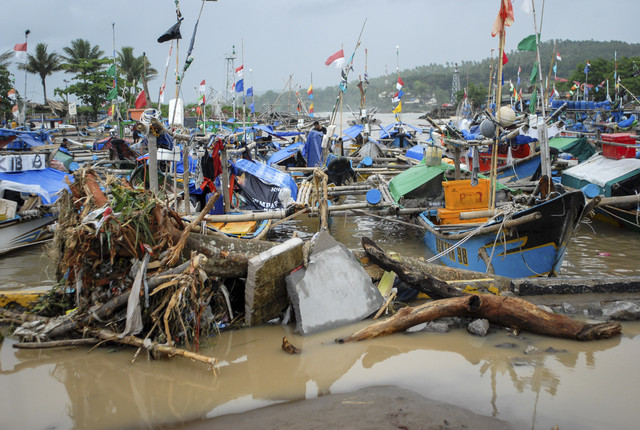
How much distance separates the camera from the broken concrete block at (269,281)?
5.27 meters

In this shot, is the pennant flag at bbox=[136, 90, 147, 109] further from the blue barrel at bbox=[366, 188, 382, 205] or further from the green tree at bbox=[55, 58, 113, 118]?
the green tree at bbox=[55, 58, 113, 118]

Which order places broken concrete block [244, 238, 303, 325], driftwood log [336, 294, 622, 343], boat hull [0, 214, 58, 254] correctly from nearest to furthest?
driftwood log [336, 294, 622, 343]
broken concrete block [244, 238, 303, 325]
boat hull [0, 214, 58, 254]

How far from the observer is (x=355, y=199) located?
18.8m

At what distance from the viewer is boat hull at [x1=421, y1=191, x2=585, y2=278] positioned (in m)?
6.93

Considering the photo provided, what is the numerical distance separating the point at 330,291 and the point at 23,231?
9.28m

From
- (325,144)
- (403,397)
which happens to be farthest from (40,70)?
(403,397)

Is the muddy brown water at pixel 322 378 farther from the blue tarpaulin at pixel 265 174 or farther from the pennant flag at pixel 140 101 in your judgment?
the pennant flag at pixel 140 101

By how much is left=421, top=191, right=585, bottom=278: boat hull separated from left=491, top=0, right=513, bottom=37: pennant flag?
10.1ft

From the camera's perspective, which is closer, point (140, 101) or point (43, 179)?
point (43, 179)

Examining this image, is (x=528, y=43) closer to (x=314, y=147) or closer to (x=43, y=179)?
(x=314, y=147)

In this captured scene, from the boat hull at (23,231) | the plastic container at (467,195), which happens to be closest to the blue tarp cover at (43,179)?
the boat hull at (23,231)

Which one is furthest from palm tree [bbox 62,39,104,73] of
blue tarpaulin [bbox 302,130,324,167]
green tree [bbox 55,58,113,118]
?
blue tarpaulin [bbox 302,130,324,167]

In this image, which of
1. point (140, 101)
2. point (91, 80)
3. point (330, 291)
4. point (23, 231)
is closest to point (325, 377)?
point (330, 291)

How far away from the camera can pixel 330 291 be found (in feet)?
18.4
